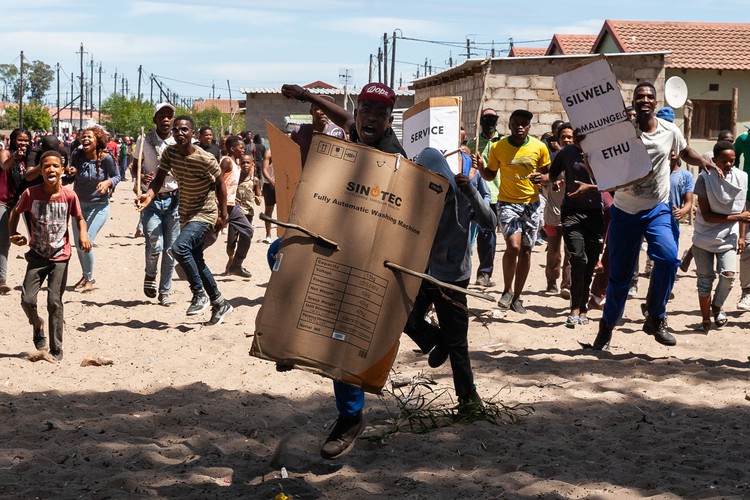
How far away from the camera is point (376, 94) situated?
5016 mm

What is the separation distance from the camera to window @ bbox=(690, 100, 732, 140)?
32500 millimetres

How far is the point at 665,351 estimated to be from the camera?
8.49m

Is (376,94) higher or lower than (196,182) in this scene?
higher

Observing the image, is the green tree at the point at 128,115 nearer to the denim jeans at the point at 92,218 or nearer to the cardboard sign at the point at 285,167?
the denim jeans at the point at 92,218

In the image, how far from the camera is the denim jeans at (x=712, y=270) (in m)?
9.56

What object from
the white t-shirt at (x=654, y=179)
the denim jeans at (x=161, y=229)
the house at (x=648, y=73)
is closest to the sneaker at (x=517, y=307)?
the white t-shirt at (x=654, y=179)

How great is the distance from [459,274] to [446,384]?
149 centimetres

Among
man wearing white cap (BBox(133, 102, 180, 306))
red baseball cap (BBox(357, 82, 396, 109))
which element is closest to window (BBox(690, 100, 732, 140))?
man wearing white cap (BBox(133, 102, 180, 306))

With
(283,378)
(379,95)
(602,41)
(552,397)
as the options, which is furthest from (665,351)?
(602,41)

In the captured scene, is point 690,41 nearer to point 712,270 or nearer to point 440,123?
point 712,270

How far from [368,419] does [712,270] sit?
486cm

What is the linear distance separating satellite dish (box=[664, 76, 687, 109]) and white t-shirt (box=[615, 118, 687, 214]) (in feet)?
19.9

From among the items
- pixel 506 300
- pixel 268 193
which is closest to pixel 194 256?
pixel 506 300

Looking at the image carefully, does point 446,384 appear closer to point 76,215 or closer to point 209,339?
point 209,339
